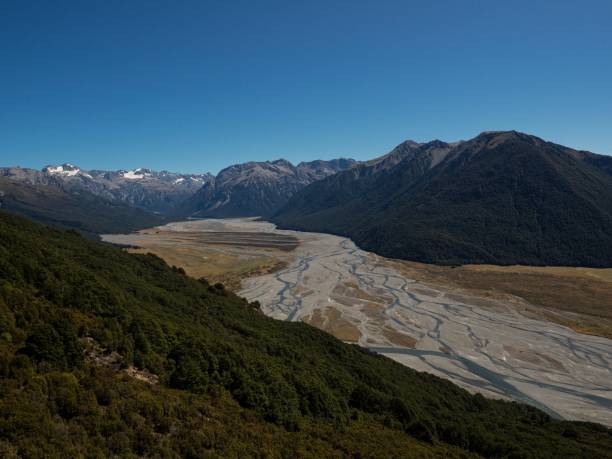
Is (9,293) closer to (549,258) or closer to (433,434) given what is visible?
(433,434)

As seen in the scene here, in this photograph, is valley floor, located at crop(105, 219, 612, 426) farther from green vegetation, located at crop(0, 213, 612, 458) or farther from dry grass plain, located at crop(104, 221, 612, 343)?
green vegetation, located at crop(0, 213, 612, 458)

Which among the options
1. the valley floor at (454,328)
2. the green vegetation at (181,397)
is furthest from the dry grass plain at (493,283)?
the green vegetation at (181,397)

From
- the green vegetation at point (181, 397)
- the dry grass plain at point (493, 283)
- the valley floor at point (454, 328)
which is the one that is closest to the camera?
the green vegetation at point (181, 397)

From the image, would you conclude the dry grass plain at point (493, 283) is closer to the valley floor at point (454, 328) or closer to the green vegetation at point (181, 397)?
the valley floor at point (454, 328)

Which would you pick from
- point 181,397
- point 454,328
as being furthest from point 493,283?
point 181,397

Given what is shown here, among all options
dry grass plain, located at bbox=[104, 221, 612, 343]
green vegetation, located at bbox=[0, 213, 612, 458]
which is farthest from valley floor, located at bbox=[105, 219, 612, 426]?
green vegetation, located at bbox=[0, 213, 612, 458]

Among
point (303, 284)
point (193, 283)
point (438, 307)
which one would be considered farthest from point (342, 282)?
point (193, 283)
